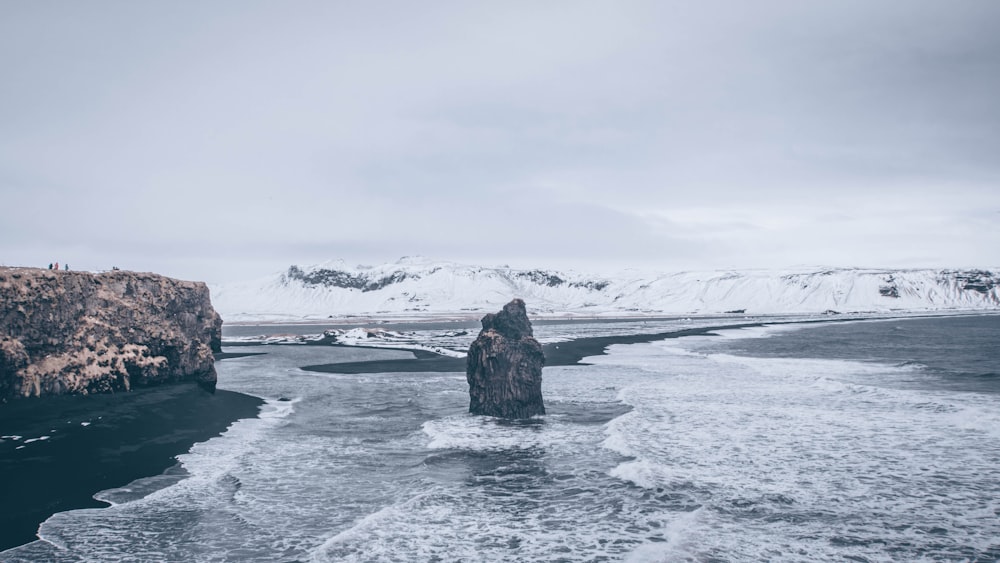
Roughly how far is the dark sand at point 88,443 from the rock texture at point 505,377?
950 centimetres

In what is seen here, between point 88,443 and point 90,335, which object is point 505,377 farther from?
point 90,335

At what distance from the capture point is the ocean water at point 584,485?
1228 centimetres

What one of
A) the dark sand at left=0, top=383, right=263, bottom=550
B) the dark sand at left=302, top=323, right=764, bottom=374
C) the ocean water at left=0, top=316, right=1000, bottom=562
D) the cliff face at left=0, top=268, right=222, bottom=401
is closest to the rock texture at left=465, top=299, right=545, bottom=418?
the ocean water at left=0, top=316, right=1000, bottom=562

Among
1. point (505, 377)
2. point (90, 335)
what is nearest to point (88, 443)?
point (90, 335)

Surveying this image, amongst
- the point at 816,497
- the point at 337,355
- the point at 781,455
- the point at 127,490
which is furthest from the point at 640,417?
the point at 337,355

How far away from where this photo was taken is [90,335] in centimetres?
2569

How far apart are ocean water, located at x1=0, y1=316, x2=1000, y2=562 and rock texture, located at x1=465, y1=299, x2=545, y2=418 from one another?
103 centimetres

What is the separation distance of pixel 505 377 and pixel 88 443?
1454 centimetres

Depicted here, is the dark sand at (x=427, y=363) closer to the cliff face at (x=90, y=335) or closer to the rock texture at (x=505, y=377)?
the cliff face at (x=90, y=335)

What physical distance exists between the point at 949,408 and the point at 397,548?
79.3 ft

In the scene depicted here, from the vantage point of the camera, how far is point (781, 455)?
19219mm

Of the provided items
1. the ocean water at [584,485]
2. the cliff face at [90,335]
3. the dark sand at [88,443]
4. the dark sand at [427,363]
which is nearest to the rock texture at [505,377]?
the ocean water at [584,485]

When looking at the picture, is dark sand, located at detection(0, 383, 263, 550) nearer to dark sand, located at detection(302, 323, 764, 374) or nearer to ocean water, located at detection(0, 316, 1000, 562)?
ocean water, located at detection(0, 316, 1000, 562)

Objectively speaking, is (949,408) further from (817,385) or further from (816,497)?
(816,497)
